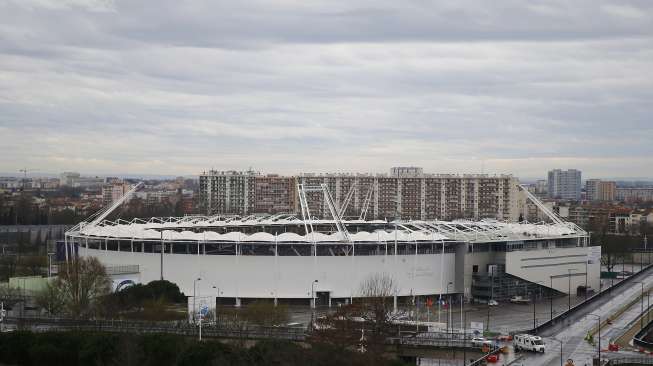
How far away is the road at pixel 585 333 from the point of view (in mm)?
28875

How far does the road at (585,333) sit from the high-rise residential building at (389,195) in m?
45.2

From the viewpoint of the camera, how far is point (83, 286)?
3703 centimetres

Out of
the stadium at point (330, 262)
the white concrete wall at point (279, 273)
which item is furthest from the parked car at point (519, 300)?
the white concrete wall at point (279, 273)

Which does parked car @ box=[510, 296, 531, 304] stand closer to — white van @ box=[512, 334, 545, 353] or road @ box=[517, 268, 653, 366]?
road @ box=[517, 268, 653, 366]

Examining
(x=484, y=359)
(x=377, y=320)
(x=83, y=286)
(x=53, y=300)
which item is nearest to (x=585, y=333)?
(x=484, y=359)

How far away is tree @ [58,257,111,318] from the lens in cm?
3591

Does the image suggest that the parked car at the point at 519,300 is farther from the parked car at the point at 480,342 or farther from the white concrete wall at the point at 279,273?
the parked car at the point at 480,342

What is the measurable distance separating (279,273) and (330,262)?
8.36 ft

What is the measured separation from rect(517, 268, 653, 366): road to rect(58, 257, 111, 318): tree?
17.6 m

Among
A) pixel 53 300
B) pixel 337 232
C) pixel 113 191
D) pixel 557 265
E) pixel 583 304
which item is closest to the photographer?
pixel 53 300

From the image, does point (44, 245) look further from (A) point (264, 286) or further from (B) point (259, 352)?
(B) point (259, 352)

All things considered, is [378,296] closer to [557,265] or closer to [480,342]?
[480,342]

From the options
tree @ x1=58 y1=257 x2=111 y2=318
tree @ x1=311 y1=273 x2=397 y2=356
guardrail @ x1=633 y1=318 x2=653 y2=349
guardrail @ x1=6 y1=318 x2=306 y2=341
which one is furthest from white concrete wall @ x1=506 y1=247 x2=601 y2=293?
tree @ x1=58 y1=257 x2=111 y2=318

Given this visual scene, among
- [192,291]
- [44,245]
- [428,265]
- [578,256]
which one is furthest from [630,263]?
[44,245]
